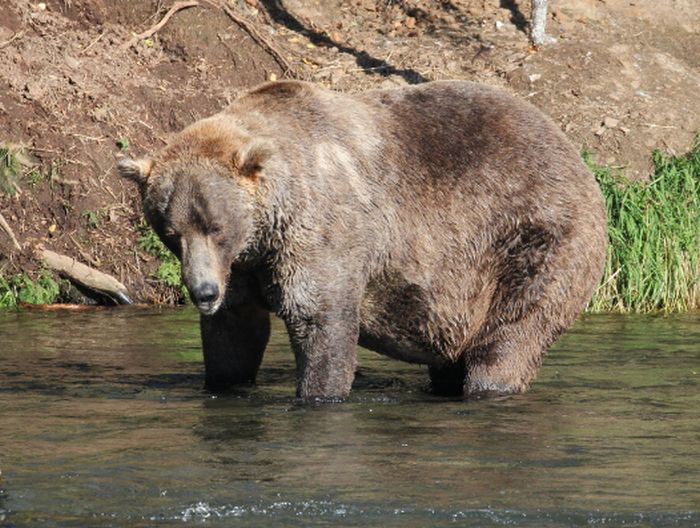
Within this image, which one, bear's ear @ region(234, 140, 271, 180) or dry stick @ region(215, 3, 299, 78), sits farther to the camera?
dry stick @ region(215, 3, 299, 78)

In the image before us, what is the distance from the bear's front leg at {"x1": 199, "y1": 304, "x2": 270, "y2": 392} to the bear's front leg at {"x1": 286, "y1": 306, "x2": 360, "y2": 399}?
0.47 metres


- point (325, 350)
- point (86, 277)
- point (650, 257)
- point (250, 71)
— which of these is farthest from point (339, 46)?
point (325, 350)

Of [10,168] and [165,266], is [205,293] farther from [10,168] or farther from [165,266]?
[10,168]

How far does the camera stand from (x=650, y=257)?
13.6 metres

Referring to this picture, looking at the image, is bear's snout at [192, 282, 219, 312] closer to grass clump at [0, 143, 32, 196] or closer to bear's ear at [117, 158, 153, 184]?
bear's ear at [117, 158, 153, 184]

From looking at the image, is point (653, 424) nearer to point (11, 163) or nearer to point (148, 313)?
point (148, 313)

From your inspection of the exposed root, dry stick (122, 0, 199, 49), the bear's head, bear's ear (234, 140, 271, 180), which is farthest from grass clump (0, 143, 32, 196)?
bear's ear (234, 140, 271, 180)

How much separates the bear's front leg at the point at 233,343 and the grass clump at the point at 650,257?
5.28 meters

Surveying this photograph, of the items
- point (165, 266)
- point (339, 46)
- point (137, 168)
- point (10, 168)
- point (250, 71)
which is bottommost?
point (165, 266)

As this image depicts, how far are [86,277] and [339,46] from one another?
5.46 metres

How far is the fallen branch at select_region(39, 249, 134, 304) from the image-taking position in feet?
44.6

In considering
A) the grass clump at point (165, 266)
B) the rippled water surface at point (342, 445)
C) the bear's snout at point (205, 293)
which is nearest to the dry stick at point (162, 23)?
the grass clump at point (165, 266)

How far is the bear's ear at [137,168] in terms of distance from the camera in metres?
8.09

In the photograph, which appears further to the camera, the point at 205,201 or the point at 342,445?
the point at 205,201
